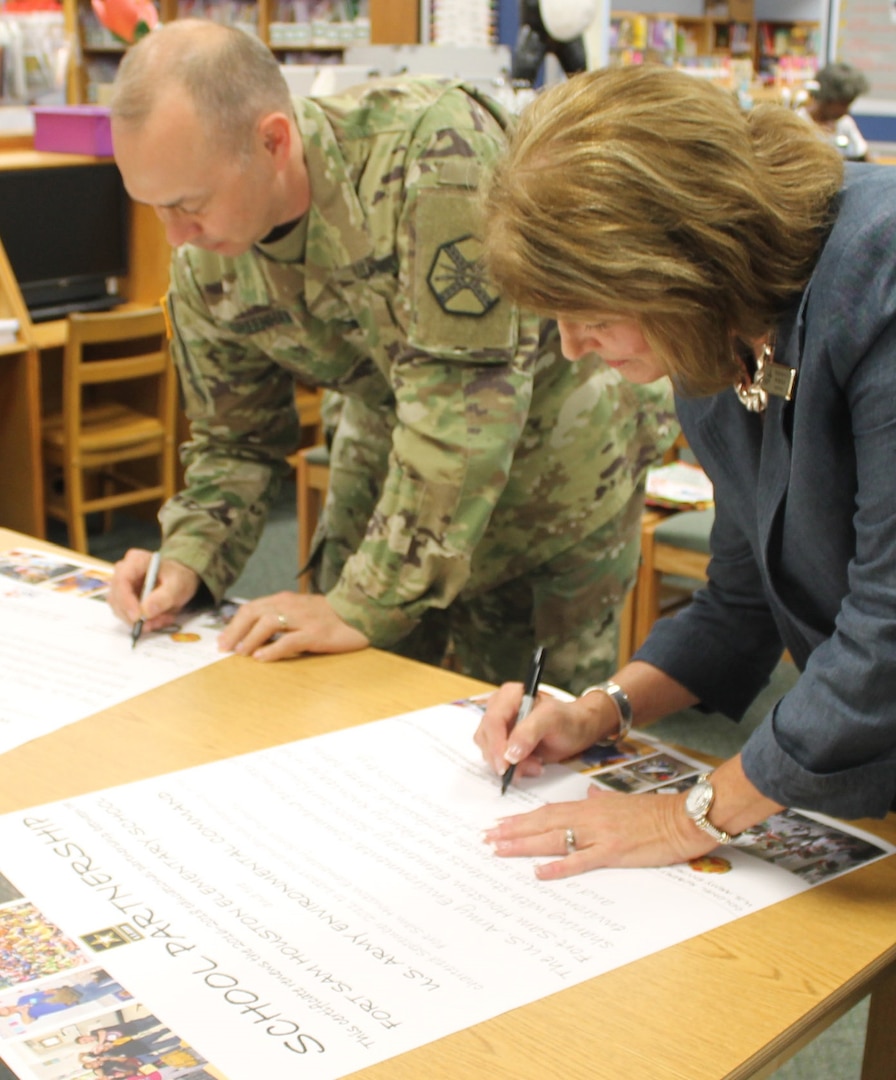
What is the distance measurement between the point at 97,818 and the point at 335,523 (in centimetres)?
89

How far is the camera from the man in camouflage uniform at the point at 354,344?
1401mm

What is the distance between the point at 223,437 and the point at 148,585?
0.94 ft

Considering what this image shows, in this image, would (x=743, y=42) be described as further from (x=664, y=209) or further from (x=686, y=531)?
(x=664, y=209)

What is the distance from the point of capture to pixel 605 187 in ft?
2.93

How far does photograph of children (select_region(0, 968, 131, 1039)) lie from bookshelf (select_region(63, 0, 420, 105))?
548 centimetres

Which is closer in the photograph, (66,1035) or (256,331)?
(66,1035)

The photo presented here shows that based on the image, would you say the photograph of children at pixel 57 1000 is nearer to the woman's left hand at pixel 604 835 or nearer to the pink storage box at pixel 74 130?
the woman's left hand at pixel 604 835

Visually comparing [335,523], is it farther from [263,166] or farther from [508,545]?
[263,166]

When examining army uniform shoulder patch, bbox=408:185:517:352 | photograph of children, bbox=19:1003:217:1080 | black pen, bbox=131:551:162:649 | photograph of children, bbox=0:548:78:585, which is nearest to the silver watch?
photograph of children, bbox=19:1003:217:1080

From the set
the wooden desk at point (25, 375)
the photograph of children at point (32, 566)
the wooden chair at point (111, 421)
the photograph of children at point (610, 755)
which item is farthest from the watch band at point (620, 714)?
the wooden desk at point (25, 375)

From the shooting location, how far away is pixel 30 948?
35.4 inches

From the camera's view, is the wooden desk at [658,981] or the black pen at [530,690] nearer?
the wooden desk at [658,981]

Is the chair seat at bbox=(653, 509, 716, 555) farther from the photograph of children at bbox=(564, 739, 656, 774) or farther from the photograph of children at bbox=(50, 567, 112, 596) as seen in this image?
the photograph of children at bbox=(564, 739, 656, 774)

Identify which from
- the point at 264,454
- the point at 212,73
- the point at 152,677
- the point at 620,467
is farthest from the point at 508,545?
the point at 212,73
